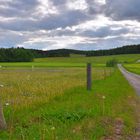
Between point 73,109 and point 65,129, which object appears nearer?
point 65,129

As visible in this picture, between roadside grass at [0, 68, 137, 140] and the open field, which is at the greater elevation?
roadside grass at [0, 68, 137, 140]

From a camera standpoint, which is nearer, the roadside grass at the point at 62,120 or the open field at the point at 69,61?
the roadside grass at the point at 62,120

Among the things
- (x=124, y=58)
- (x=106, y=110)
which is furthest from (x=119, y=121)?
(x=124, y=58)

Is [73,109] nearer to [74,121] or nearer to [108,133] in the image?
[74,121]

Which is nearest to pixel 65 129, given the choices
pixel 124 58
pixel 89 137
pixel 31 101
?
pixel 89 137

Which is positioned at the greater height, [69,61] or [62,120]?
[62,120]

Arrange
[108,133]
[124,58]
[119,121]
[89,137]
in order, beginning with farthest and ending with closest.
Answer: [124,58] < [119,121] < [108,133] < [89,137]

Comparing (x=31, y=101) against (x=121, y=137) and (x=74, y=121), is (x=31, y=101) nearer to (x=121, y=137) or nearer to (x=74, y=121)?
(x=74, y=121)

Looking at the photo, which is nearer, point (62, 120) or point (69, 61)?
point (62, 120)

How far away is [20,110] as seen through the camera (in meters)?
11.3

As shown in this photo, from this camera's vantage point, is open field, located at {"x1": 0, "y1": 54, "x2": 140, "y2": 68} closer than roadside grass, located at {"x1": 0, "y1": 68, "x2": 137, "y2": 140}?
No

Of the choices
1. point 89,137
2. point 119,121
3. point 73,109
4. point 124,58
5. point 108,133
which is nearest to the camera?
point 89,137

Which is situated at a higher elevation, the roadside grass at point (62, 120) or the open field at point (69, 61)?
the roadside grass at point (62, 120)

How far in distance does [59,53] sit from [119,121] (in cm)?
17199
